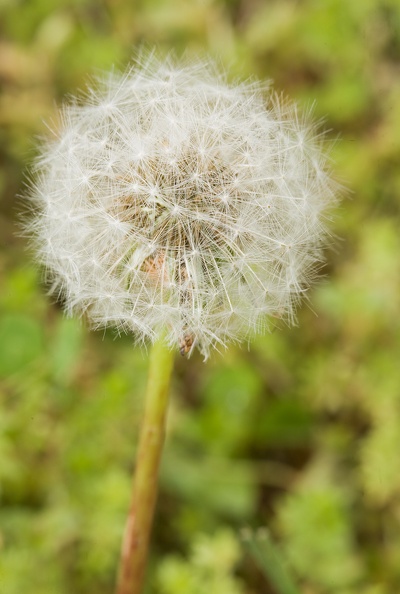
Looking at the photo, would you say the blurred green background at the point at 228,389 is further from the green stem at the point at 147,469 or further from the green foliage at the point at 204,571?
the green stem at the point at 147,469

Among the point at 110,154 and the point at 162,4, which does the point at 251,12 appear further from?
the point at 110,154

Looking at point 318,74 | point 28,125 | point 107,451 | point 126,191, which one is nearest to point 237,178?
point 126,191

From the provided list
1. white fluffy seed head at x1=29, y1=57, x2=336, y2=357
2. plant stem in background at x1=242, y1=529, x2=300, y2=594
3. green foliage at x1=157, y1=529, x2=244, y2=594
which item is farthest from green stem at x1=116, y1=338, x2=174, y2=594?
green foliage at x1=157, y1=529, x2=244, y2=594

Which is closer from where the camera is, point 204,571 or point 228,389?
point 204,571

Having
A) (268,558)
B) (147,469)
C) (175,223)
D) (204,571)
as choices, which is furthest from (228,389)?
(175,223)

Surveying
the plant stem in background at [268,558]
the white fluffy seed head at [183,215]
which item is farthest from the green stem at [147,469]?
the plant stem in background at [268,558]

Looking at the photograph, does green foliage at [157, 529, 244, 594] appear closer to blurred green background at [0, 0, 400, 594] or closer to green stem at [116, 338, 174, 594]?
blurred green background at [0, 0, 400, 594]

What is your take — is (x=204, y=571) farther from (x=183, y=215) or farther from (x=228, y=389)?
(x=183, y=215)
